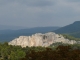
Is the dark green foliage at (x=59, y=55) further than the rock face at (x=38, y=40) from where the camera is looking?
No

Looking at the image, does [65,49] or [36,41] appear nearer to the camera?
[65,49]

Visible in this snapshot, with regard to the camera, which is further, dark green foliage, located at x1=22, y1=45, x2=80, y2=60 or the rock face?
the rock face

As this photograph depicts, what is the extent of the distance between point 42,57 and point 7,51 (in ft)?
126

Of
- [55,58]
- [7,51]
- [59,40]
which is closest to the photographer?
[55,58]

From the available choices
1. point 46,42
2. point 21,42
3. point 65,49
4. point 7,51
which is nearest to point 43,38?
point 46,42

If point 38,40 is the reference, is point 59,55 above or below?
above

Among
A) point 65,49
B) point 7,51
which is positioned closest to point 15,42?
point 7,51

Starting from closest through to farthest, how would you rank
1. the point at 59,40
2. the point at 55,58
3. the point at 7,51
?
the point at 55,58 → the point at 7,51 → the point at 59,40

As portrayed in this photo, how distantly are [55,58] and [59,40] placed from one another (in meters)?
113

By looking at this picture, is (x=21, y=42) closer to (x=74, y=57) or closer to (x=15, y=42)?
(x=15, y=42)

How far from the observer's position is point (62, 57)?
78.8ft

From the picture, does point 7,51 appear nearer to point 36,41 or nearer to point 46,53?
point 46,53

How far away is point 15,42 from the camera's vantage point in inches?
5541

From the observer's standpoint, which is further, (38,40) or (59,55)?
(38,40)
